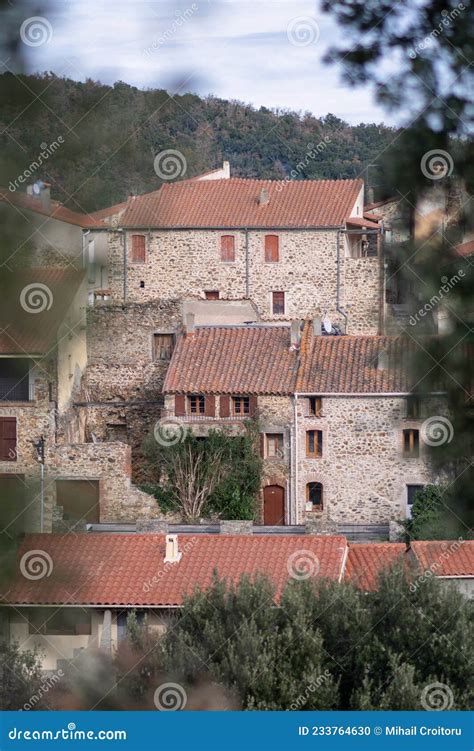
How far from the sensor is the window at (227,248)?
38406 millimetres

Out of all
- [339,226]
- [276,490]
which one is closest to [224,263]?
[339,226]

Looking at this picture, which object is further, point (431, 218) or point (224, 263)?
point (224, 263)

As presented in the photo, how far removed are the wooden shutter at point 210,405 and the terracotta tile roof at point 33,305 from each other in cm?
2733

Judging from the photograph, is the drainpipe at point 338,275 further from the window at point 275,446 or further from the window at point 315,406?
the window at point 275,446

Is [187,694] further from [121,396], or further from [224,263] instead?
[224,263]

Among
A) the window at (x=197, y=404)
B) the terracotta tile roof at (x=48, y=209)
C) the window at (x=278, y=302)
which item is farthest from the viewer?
the window at (x=278, y=302)

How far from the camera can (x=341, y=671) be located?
1593 centimetres

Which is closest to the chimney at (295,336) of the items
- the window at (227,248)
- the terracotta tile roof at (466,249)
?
the window at (227,248)

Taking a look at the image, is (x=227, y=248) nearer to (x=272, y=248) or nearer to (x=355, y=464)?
(x=272, y=248)

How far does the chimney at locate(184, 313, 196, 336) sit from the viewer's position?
31.9 metres

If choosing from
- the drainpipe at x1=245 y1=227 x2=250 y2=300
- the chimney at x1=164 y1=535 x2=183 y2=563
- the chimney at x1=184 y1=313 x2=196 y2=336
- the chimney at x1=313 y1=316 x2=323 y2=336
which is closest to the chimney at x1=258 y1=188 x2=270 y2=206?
the drainpipe at x1=245 y1=227 x2=250 y2=300

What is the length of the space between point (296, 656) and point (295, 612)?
1.00 meters

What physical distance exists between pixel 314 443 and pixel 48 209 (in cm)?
2768

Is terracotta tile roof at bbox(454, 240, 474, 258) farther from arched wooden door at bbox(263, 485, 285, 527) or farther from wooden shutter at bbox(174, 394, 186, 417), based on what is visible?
wooden shutter at bbox(174, 394, 186, 417)
